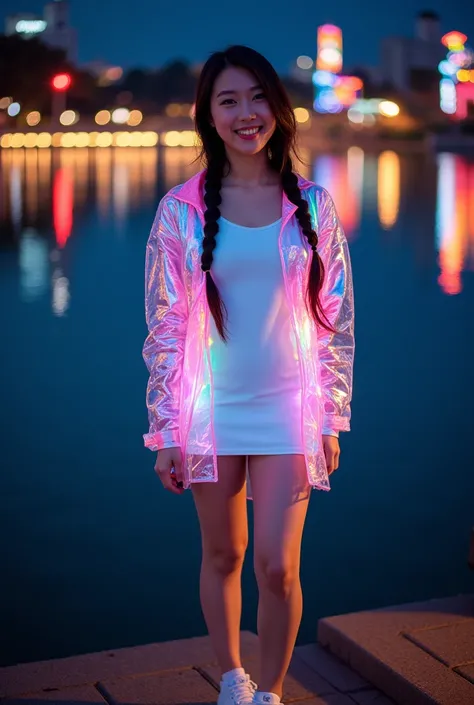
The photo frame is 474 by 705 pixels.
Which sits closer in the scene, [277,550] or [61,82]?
[277,550]

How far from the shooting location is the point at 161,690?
2805 mm

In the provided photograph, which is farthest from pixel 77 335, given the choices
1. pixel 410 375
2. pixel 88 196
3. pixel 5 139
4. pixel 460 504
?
pixel 5 139

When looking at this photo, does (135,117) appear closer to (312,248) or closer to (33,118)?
(33,118)

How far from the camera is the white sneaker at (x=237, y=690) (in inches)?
100

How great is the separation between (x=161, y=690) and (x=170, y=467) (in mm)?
646

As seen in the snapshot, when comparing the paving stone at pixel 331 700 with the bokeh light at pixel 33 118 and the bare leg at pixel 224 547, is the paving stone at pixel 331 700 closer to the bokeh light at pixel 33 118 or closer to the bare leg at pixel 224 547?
the bare leg at pixel 224 547

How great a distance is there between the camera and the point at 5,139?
61.3m

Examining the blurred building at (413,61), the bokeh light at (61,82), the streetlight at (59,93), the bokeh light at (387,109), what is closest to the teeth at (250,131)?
the streetlight at (59,93)

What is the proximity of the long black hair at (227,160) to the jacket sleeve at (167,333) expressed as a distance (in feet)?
0.34

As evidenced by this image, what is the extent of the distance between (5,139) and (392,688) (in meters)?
61.1

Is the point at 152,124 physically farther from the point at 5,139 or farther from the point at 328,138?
the point at 5,139

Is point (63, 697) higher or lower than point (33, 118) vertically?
lower

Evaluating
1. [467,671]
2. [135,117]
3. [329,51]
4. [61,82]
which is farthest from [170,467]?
[329,51]

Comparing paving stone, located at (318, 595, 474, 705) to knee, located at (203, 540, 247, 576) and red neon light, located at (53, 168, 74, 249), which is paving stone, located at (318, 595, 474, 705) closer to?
knee, located at (203, 540, 247, 576)
